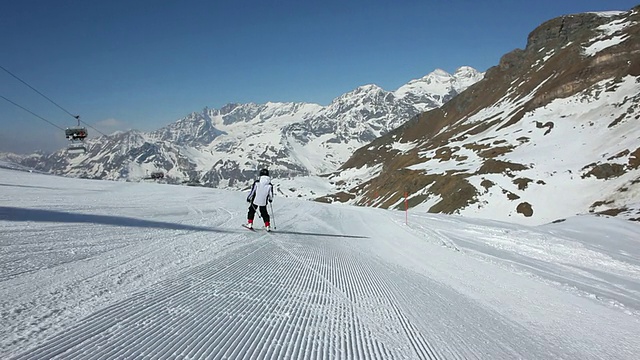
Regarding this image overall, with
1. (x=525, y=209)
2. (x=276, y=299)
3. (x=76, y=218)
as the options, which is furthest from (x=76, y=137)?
(x=525, y=209)

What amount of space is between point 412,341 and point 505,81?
17494cm

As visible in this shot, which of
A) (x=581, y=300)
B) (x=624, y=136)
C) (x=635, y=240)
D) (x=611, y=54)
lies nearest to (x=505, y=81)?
(x=611, y=54)

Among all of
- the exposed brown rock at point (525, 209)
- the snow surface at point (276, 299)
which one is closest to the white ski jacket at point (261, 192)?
the snow surface at point (276, 299)

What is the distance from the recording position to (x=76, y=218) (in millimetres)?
10773

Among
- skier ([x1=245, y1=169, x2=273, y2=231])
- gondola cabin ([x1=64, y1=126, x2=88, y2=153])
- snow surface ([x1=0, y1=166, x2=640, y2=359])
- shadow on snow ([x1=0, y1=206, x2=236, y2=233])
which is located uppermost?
gondola cabin ([x1=64, y1=126, x2=88, y2=153])

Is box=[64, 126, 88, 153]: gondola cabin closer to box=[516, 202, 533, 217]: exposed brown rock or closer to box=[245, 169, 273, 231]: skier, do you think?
box=[245, 169, 273, 231]: skier

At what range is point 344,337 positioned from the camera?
3668mm

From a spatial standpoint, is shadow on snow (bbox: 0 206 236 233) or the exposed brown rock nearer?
shadow on snow (bbox: 0 206 236 233)

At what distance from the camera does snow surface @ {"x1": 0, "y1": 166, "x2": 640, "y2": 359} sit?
3236mm

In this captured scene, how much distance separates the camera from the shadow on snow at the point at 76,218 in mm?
10000

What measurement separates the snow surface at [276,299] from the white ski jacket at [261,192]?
236 centimetres

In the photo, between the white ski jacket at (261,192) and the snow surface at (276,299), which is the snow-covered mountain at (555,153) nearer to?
the snow surface at (276,299)

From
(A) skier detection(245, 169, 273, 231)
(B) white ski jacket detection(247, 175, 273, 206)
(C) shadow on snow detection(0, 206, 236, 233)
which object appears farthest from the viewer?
(B) white ski jacket detection(247, 175, 273, 206)

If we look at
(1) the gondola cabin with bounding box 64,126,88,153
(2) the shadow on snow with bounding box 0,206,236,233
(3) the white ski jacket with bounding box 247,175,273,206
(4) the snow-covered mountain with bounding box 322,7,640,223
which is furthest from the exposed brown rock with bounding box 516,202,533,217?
(1) the gondola cabin with bounding box 64,126,88,153
